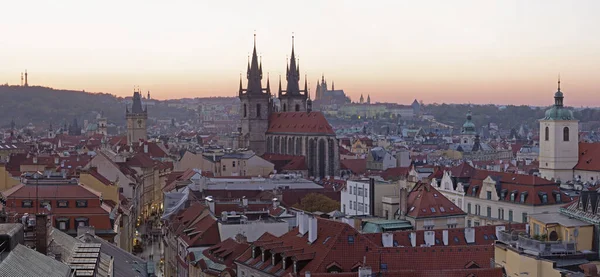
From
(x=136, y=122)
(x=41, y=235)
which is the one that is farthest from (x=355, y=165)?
(x=41, y=235)

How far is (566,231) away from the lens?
111 ft

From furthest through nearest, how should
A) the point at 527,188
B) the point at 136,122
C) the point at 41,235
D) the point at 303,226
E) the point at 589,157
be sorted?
the point at 136,122 < the point at 589,157 < the point at 527,188 < the point at 303,226 < the point at 41,235

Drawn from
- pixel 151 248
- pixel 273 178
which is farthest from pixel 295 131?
pixel 151 248

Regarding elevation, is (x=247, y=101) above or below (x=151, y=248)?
above

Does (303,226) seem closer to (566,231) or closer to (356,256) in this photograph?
(356,256)

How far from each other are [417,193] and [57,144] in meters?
130

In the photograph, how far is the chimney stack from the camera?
3025cm

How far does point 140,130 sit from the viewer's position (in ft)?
589

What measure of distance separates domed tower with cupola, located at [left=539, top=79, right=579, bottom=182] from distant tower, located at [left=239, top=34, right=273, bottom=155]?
53.9 m

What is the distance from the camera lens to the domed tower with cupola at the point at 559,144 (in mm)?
100438

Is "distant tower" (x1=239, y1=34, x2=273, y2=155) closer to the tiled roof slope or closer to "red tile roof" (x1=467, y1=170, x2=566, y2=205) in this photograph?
"red tile roof" (x1=467, y1=170, x2=566, y2=205)

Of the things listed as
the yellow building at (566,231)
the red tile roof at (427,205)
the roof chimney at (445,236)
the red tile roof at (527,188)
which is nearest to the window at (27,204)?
the red tile roof at (427,205)

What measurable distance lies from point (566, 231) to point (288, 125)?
10797cm

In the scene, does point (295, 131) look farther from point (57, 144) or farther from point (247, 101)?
point (57, 144)
